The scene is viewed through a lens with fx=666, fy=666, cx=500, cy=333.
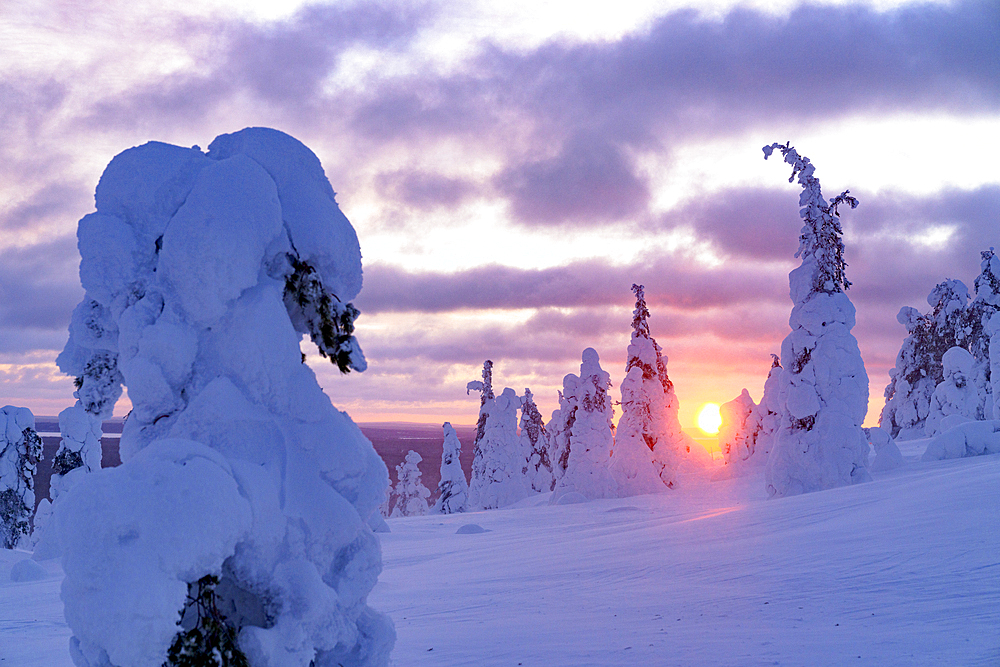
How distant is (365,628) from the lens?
597cm

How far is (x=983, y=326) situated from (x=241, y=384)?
155 ft

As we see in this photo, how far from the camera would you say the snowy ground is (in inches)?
287

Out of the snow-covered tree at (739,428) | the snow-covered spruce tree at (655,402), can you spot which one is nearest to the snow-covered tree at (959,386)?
the snow-covered tree at (739,428)

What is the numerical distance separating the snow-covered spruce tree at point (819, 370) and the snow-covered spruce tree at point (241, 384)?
20992 millimetres

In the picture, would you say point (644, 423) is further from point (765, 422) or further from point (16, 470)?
point (16, 470)

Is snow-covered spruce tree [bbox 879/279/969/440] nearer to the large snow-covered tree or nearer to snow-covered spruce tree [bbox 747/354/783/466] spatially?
snow-covered spruce tree [bbox 747/354/783/466]

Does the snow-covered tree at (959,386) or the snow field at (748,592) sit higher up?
the snow-covered tree at (959,386)

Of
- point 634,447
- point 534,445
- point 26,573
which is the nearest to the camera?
point 26,573

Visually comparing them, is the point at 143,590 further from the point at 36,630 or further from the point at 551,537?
the point at 551,537

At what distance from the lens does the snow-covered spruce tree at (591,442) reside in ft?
127

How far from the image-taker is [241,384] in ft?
19.1

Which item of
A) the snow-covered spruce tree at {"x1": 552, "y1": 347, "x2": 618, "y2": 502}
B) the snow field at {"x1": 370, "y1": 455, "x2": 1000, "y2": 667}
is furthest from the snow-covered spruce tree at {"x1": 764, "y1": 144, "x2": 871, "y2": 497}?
the snow-covered spruce tree at {"x1": 552, "y1": 347, "x2": 618, "y2": 502}

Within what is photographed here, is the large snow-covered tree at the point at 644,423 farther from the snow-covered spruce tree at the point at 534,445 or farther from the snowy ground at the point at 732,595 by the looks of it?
the snowy ground at the point at 732,595

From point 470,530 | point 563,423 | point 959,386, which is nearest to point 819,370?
point 470,530
